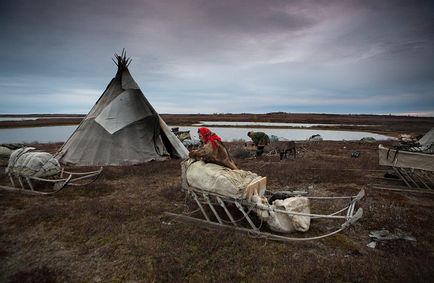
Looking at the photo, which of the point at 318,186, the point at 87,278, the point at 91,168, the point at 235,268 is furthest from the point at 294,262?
the point at 91,168

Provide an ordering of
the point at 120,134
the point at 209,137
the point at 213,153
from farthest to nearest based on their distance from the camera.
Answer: the point at 120,134
the point at 209,137
the point at 213,153

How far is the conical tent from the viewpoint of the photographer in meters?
13.7

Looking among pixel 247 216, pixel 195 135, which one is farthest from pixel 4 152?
pixel 195 135

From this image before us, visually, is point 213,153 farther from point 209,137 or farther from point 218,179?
point 218,179

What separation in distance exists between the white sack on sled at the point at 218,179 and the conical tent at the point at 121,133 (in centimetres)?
760

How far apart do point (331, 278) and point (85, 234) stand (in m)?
5.16

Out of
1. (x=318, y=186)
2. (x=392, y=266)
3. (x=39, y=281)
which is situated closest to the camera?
(x=39, y=281)

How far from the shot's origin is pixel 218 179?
21.0 feet

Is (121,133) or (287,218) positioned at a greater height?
(121,133)

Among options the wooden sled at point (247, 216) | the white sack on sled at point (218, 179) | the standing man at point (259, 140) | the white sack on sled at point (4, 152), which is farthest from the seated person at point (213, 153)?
the white sack on sled at point (4, 152)

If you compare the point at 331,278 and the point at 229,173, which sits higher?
the point at 229,173

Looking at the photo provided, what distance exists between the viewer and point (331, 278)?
4523mm

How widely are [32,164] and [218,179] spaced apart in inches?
267

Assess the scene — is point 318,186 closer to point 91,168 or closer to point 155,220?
point 155,220
